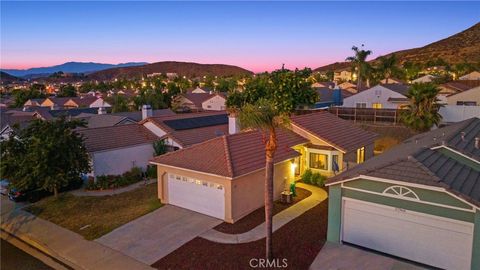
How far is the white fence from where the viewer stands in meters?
32.0

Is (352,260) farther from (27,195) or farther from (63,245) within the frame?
(27,195)

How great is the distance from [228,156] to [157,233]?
5075 millimetres

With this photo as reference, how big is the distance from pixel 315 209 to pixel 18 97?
90134 mm

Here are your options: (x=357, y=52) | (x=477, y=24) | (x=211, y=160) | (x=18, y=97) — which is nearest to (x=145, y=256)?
(x=211, y=160)

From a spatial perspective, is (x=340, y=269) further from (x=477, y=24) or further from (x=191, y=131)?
(x=477, y=24)

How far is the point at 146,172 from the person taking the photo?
86.4 feet

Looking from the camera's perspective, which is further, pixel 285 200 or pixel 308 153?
pixel 308 153

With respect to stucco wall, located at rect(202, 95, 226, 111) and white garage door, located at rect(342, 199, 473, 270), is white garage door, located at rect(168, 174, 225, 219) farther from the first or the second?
stucco wall, located at rect(202, 95, 226, 111)

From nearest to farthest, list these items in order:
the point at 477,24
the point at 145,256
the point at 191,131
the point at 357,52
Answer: the point at 145,256
the point at 191,131
the point at 357,52
the point at 477,24

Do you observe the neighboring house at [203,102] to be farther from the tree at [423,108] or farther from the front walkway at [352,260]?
the front walkway at [352,260]

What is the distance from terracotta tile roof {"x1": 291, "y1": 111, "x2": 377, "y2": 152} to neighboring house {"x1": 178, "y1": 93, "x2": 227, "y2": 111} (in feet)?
123

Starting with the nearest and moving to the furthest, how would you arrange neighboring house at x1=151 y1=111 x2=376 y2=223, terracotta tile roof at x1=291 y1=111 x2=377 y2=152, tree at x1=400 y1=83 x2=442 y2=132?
neighboring house at x1=151 y1=111 x2=376 y2=223 < terracotta tile roof at x1=291 y1=111 x2=377 y2=152 < tree at x1=400 y1=83 x2=442 y2=132

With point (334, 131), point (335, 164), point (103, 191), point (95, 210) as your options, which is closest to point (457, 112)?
point (334, 131)

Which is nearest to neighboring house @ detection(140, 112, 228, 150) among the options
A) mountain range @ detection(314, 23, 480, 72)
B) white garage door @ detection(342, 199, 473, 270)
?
white garage door @ detection(342, 199, 473, 270)
